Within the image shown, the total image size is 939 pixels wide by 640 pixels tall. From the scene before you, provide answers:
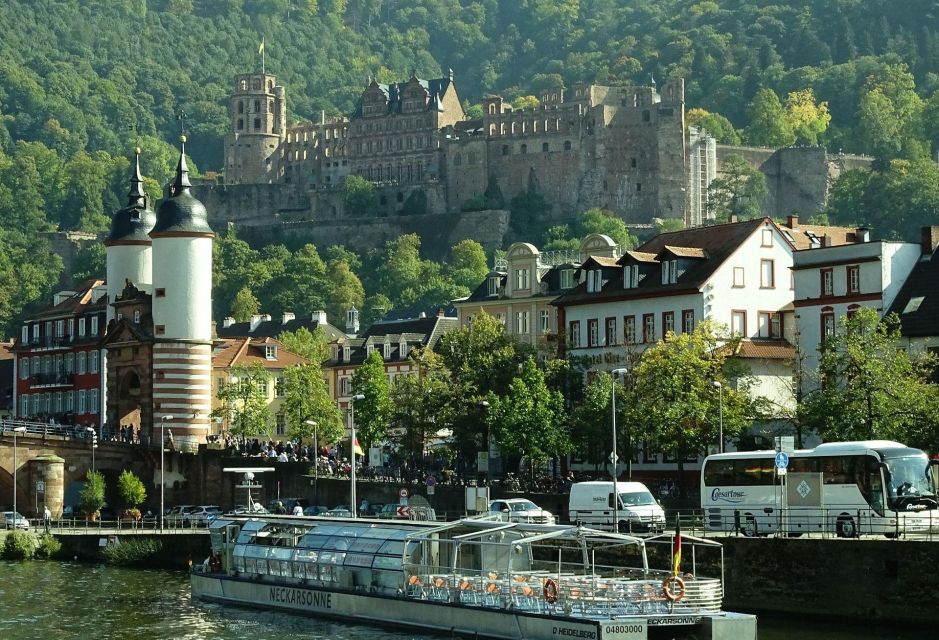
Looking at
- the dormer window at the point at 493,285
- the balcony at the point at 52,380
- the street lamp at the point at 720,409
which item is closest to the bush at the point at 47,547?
the street lamp at the point at 720,409

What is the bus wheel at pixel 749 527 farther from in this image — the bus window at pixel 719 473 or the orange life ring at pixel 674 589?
the orange life ring at pixel 674 589

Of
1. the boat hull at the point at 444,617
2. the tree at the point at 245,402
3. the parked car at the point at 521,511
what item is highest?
the tree at the point at 245,402

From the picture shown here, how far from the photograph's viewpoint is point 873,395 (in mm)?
74375

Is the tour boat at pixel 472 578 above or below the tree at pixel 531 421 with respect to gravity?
below

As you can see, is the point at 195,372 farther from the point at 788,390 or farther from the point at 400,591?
the point at 400,591

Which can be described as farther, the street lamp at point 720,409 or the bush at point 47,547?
the bush at point 47,547

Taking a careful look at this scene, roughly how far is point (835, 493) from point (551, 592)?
14466 millimetres

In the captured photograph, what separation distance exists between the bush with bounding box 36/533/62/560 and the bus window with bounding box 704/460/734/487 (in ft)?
97.9

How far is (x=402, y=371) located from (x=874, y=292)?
5225 centimetres

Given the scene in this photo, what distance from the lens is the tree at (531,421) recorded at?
89188 millimetres

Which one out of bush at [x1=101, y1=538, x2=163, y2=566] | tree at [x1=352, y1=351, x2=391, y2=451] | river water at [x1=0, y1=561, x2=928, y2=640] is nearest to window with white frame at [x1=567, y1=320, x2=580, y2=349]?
tree at [x1=352, y1=351, x2=391, y2=451]

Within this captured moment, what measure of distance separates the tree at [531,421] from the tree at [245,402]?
92.2ft

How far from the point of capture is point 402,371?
435 feet

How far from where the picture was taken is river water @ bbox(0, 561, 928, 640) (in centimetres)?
5856
